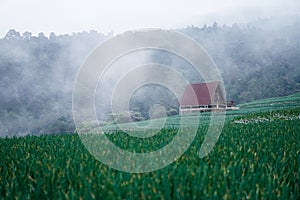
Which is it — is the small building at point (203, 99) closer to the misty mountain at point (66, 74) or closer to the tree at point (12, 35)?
the misty mountain at point (66, 74)

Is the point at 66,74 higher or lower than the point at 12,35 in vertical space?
lower

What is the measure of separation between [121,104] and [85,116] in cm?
581

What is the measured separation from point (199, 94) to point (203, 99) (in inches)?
40.9

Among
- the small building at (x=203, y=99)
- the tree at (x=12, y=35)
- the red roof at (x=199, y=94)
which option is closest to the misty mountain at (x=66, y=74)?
the tree at (x=12, y=35)

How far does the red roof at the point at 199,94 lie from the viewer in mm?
43125

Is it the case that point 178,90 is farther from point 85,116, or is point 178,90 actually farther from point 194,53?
point 194,53

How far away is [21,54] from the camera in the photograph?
262 ft

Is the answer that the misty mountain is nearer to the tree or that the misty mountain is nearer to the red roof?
the tree

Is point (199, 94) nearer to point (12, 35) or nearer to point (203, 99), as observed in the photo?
point (203, 99)

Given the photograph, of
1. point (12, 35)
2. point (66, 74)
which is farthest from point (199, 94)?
point (12, 35)

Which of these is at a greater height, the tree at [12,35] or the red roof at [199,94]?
the tree at [12,35]

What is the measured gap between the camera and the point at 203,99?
43562 mm

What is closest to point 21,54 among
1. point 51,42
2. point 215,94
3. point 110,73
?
point 51,42

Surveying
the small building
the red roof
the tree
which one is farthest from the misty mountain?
the red roof
